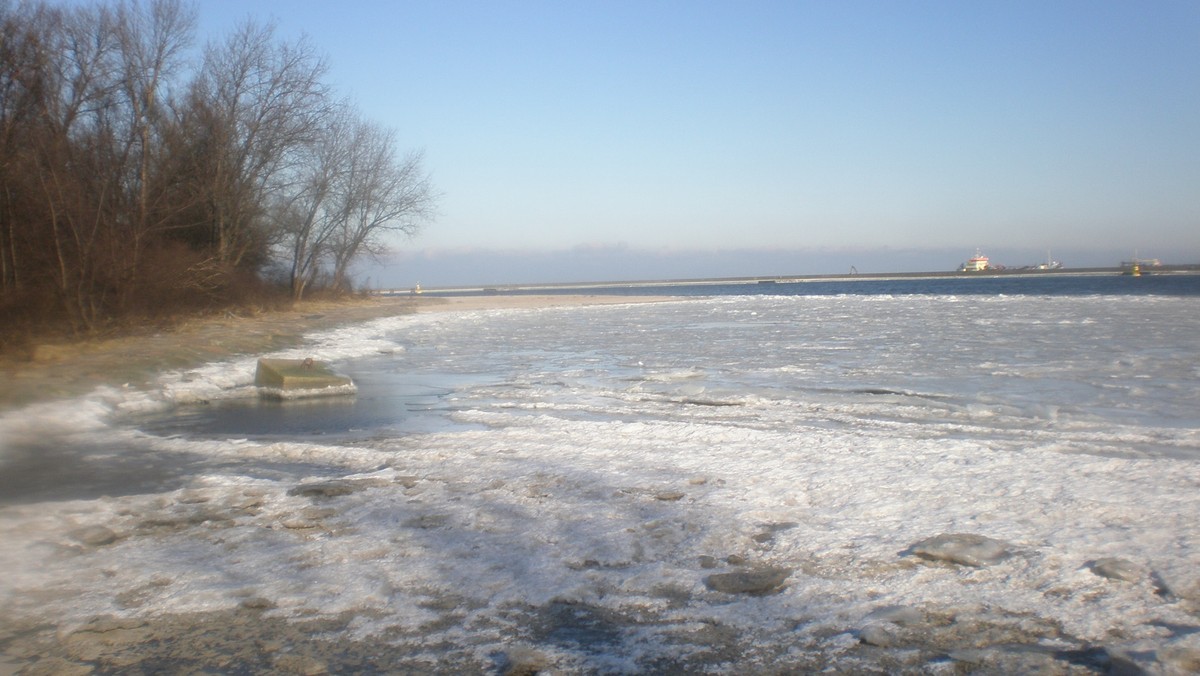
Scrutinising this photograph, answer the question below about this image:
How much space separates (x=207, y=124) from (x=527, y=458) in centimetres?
2486

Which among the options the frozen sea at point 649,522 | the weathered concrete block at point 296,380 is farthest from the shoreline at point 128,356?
the weathered concrete block at point 296,380

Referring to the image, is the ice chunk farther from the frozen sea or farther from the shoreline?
the shoreline

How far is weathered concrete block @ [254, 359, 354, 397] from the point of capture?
12523mm

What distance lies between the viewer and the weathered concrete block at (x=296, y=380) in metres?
12.5

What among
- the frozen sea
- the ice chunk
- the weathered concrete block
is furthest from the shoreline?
the ice chunk

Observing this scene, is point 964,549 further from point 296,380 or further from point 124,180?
point 124,180

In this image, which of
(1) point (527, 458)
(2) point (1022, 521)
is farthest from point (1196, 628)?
(1) point (527, 458)

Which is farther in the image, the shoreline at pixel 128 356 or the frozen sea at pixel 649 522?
the shoreline at pixel 128 356

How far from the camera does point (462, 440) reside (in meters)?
8.83

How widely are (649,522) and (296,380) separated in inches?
322

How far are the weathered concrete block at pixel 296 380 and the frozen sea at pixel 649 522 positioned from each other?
701 millimetres

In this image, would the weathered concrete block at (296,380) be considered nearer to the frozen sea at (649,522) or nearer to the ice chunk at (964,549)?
the frozen sea at (649,522)

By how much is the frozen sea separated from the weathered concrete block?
27.6 inches

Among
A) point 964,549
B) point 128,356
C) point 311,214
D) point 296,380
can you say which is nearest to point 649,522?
point 964,549
